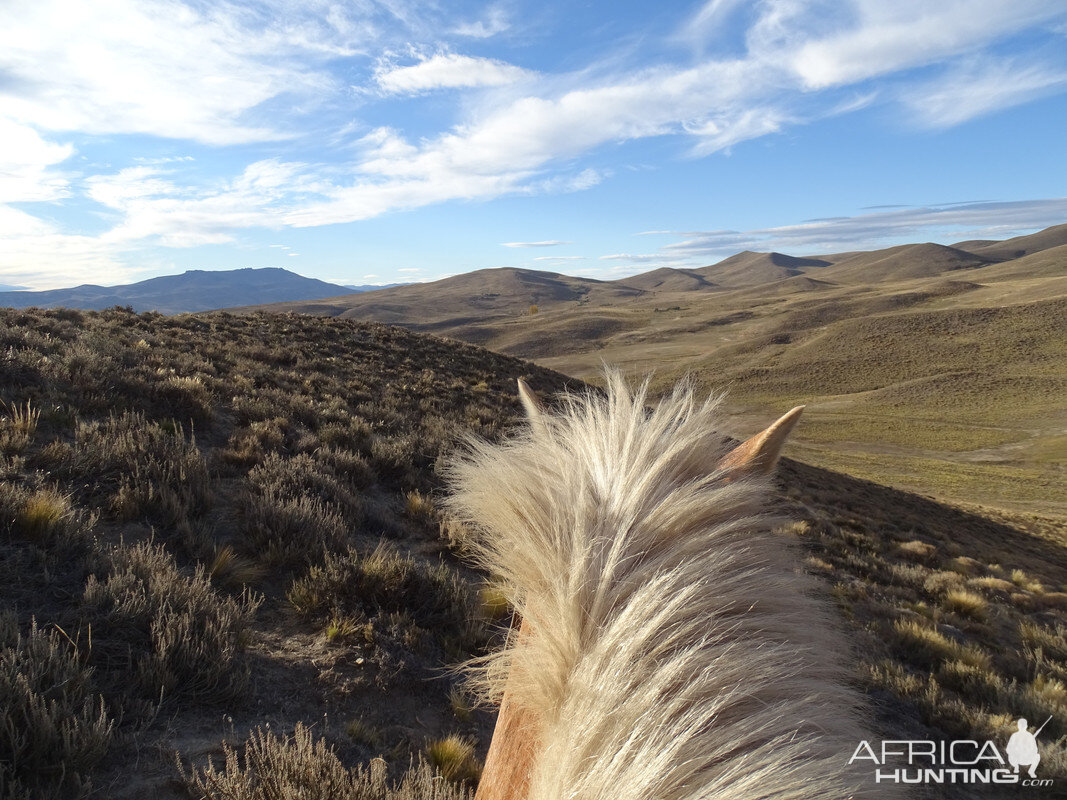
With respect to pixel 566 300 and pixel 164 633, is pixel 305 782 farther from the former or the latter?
pixel 566 300

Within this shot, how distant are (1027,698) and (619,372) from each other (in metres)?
4.58

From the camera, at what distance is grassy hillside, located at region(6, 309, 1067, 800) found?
5.67 ft

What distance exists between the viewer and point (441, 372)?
58.9ft

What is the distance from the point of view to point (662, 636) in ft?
3.00

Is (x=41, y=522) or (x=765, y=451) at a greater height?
(x=765, y=451)

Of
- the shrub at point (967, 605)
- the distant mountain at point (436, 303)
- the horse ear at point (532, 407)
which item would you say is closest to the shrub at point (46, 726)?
the horse ear at point (532, 407)

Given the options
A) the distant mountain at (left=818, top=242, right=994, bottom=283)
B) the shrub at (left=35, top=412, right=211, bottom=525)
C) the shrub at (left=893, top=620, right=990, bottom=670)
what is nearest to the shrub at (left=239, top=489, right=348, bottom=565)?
the shrub at (left=35, top=412, right=211, bottom=525)

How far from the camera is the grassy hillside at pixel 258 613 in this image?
173 cm

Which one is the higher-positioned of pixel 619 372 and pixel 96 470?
pixel 619 372

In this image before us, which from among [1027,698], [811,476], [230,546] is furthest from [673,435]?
[811,476]

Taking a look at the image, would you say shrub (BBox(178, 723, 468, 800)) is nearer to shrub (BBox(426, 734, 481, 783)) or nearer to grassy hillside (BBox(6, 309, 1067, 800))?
grassy hillside (BBox(6, 309, 1067, 800))

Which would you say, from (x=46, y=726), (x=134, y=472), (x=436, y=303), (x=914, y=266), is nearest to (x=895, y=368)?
(x=134, y=472)

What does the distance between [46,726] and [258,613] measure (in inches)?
49.7

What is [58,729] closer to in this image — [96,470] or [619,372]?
[619,372]
